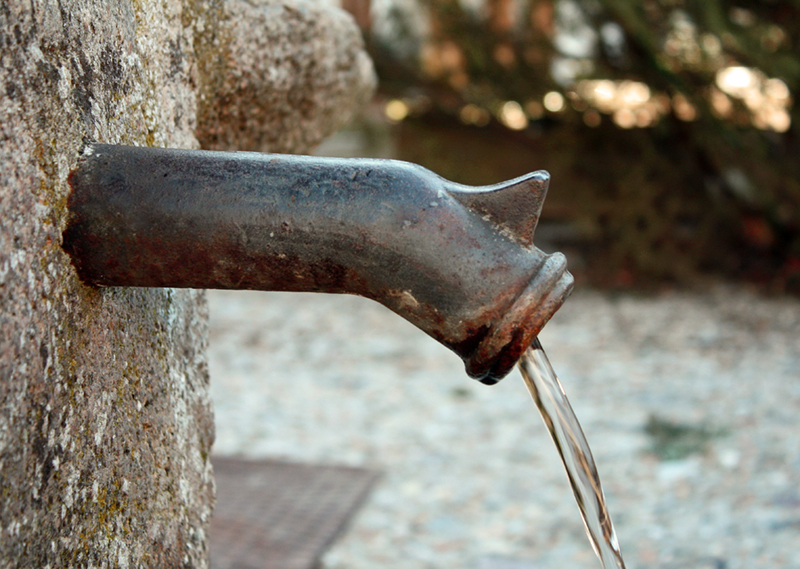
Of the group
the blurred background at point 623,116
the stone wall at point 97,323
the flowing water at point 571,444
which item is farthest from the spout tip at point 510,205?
the blurred background at point 623,116

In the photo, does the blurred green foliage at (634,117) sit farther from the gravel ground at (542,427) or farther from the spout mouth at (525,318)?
the spout mouth at (525,318)

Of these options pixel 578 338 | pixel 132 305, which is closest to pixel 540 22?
pixel 578 338

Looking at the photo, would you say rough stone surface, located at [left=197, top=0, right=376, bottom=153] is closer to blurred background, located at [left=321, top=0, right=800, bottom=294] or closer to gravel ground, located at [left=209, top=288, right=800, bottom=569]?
gravel ground, located at [left=209, top=288, right=800, bottom=569]

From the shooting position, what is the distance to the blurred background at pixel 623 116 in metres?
4.56

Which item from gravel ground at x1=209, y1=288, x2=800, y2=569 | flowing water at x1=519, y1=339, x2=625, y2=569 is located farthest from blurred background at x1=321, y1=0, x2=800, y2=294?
flowing water at x1=519, y1=339, x2=625, y2=569

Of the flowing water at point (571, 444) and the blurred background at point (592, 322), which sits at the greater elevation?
the flowing water at point (571, 444)

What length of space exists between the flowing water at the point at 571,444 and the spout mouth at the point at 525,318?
5.6 inches

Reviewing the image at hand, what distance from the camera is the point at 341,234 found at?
645 millimetres

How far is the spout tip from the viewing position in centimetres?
65

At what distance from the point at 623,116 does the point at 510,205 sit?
4605 millimetres

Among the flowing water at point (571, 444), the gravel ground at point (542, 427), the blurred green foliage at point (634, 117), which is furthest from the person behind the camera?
the blurred green foliage at point (634, 117)

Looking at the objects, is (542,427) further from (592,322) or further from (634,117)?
(634,117)

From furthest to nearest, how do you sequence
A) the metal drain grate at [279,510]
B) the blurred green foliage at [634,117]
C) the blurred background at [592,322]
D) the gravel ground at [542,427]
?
1. the blurred green foliage at [634,117]
2. the blurred background at [592,322]
3. the gravel ground at [542,427]
4. the metal drain grate at [279,510]

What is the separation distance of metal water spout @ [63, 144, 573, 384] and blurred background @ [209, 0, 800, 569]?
174 centimetres
